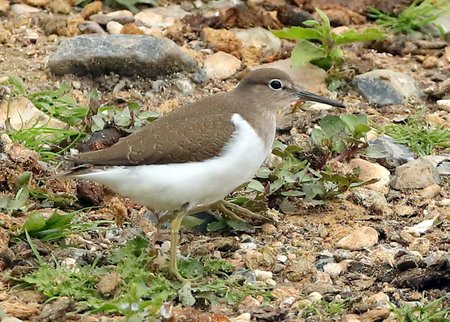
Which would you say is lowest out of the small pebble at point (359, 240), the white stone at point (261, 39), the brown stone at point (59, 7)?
the white stone at point (261, 39)

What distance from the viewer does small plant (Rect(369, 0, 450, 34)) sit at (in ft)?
32.6

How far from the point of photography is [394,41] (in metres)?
9.82

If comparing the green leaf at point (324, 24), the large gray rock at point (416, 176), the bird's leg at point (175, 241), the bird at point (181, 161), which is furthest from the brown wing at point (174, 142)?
the green leaf at point (324, 24)

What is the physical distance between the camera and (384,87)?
8.76 metres

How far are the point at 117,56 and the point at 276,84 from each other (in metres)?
2.15

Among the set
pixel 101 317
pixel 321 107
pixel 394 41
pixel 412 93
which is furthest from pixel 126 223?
pixel 394 41

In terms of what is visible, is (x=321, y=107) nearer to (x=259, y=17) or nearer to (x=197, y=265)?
(x=259, y=17)

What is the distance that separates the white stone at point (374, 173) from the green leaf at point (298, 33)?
5.20 feet

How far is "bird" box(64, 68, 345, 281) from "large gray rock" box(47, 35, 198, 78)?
2392 mm

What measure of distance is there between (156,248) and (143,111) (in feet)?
7.03

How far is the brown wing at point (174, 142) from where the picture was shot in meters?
5.91

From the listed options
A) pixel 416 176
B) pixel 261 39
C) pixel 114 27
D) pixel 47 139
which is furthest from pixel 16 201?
pixel 261 39

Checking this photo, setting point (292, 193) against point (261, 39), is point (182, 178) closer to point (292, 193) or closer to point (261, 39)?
point (292, 193)

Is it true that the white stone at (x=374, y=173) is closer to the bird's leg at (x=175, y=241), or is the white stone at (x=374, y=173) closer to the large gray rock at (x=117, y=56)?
the bird's leg at (x=175, y=241)
